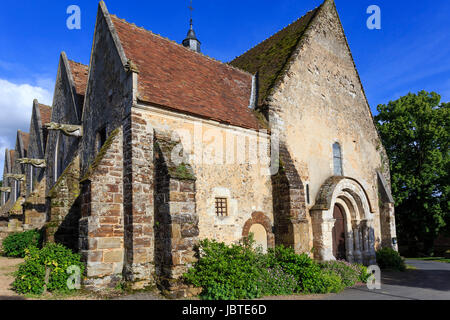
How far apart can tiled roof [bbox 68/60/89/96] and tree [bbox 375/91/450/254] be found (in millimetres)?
22516

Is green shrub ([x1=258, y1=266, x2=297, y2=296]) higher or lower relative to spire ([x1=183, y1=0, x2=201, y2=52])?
lower

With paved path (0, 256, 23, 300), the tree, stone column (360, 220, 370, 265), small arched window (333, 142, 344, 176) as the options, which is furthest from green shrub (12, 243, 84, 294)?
the tree

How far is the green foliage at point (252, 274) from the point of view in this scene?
8.44m

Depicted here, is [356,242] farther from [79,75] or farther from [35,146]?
[35,146]

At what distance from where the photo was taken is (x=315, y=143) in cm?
1410

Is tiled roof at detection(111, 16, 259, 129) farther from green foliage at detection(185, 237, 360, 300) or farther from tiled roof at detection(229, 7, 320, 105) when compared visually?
green foliage at detection(185, 237, 360, 300)

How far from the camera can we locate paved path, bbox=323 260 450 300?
30.5 feet

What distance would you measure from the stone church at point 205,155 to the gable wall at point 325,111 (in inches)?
2.8

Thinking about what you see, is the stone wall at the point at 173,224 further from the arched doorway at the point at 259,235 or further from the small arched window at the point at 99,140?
the small arched window at the point at 99,140

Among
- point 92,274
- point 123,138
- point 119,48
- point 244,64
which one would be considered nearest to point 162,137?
point 123,138

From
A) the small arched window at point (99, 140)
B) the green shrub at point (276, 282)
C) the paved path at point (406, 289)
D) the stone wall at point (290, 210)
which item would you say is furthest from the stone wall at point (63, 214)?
the paved path at point (406, 289)

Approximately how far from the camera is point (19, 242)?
16.4 meters
